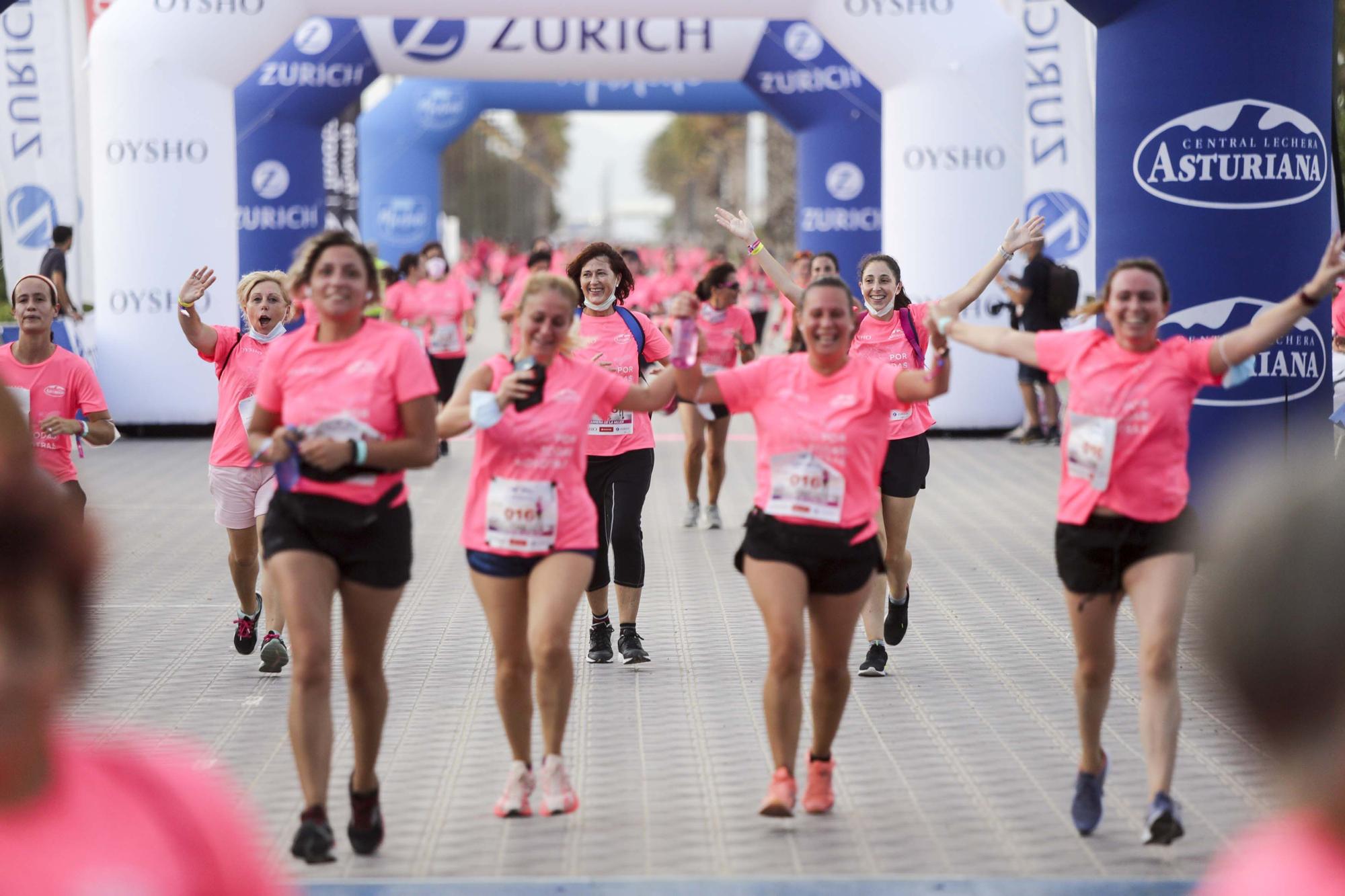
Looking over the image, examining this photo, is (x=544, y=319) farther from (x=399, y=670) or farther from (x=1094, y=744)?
(x=399, y=670)

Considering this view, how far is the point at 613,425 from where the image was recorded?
7.32 metres

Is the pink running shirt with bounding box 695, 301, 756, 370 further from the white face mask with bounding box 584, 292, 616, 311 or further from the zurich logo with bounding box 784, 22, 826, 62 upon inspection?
the zurich logo with bounding box 784, 22, 826, 62

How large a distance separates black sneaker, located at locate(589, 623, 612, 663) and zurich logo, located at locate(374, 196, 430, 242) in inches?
995

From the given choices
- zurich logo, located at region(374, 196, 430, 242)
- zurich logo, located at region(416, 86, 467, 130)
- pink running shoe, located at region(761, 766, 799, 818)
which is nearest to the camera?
pink running shoe, located at region(761, 766, 799, 818)

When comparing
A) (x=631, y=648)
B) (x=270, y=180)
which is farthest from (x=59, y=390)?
(x=270, y=180)

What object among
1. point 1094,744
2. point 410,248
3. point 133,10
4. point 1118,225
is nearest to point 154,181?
point 133,10

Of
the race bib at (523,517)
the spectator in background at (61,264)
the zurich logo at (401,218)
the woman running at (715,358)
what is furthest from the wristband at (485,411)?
the zurich logo at (401,218)

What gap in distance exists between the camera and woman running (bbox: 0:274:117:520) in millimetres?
6844

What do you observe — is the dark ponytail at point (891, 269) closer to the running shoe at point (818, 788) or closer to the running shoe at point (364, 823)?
the running shoe at point (818, 788)

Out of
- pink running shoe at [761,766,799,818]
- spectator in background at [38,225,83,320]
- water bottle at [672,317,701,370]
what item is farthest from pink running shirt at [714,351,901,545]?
spectator in background at [38,225,83,320]

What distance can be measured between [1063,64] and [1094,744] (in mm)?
11871

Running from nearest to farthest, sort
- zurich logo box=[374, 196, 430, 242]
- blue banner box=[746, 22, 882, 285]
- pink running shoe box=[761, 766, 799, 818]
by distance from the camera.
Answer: pink running shoe box=[761, 766, 799, 818], blue banner box=[746, 22, 882, 285], zurich logo box=[374, 196, 430, 242]

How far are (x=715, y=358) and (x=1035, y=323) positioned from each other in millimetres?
4706

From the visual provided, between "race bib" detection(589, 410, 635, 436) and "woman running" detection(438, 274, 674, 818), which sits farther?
"race bib" detection(589, 410, 635, 436)
